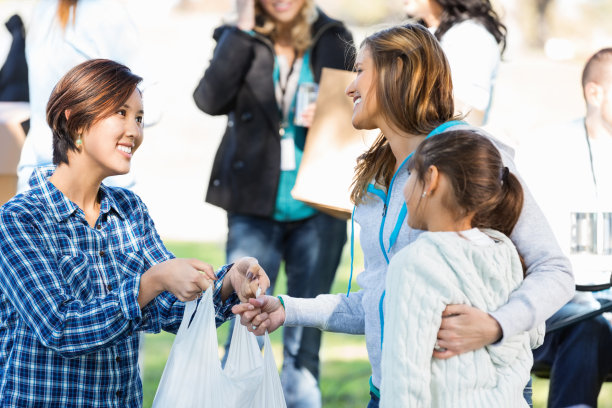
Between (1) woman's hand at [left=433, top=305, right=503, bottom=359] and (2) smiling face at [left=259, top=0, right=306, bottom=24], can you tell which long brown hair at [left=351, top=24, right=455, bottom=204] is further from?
(2) smiling face at [left=259, top=0, right=306, bottom=24]

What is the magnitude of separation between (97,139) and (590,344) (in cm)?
218

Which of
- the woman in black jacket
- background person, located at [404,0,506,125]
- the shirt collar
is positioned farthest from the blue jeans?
the shirt collar

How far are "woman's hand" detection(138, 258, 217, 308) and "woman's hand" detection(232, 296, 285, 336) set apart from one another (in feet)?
0.70

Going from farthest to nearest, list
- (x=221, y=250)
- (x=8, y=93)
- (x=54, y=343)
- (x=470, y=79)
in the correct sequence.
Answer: (x=221, y=250) < (x=8, y=93) < (x=470, y=79) < (x=54, y=343)

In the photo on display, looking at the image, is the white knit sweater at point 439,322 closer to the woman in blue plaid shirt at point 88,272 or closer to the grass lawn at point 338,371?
the woman in blue plaid shirt at point 88,272

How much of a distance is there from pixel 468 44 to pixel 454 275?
1820 millimetres

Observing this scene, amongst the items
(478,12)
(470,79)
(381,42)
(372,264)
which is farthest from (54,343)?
(478,12)

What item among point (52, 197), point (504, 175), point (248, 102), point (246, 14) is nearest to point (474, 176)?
point (504, 175)

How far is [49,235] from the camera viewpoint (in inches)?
90.5

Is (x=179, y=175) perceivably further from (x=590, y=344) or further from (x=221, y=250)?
(x=590, y=344)

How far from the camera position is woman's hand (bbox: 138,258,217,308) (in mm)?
2203

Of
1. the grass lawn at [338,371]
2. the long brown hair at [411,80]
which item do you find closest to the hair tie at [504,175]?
the long brown hair at [411,80]

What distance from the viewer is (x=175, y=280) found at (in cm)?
221

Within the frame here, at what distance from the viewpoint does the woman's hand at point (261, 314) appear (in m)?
2.44
